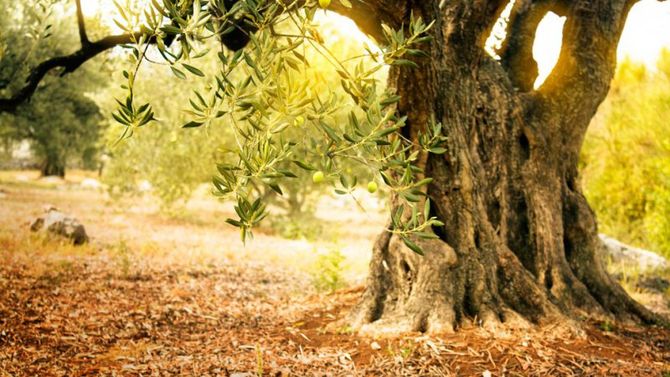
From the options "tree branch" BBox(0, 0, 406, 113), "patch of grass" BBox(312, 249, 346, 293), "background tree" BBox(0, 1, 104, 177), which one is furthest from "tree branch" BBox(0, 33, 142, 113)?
"background tree" BBox(0, 1, 104, 177)

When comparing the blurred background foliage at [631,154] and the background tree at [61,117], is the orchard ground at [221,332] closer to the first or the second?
the blurred background foliage at [631,154]

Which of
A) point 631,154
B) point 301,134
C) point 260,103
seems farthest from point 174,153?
point 260,103

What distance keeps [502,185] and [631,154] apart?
856cm

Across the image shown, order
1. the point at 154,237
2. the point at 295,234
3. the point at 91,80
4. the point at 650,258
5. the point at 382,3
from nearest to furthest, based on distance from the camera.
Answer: the point at 382,3
the point at 650,258
the point at 154,237
the point at 295,234
the point at 91,80

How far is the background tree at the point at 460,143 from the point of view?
254 cm

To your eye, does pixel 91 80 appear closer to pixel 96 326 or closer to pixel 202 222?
pixel 202 222

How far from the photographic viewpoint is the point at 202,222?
19203mm

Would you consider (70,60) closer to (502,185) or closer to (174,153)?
(502,185)

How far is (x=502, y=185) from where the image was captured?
5.89 metres

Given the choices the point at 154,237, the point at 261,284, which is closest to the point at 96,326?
the point at 261,284

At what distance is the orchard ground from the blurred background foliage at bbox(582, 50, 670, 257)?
399 centimetres

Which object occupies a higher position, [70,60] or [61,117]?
[61,117]

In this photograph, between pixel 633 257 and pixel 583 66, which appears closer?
pixel 583 66

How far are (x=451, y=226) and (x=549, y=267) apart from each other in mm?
1596
